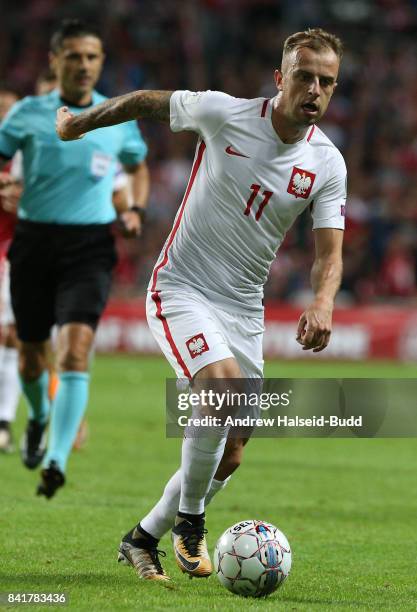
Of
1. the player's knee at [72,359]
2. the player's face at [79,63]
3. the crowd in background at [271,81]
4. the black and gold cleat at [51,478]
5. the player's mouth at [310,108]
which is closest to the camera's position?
the player's mouth at [310,108]

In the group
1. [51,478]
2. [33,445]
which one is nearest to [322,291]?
[51,478]

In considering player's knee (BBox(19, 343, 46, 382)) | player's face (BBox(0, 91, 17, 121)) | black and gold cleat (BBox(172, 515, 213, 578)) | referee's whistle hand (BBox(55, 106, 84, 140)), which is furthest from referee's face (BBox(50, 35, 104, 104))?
black and gold cleat (BBox(172, 515, 213, 578))

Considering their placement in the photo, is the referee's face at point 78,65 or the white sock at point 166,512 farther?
the referee's face at point 78,65

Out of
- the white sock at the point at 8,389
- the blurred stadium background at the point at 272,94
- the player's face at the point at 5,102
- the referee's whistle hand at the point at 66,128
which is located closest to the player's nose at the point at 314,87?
the referee's whistle hand at the point at 66,128

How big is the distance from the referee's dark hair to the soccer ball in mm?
3809

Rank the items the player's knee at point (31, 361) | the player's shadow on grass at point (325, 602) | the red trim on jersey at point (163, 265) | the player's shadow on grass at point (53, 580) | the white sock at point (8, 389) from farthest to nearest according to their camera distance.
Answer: the white sock at point (8, 389)
the player's knee at point (31, 361)
the red trim on jersey at point (163, 265)
the player's shadow on grass at point (53, 580)
the player's shadow on grass at point (325, 602)

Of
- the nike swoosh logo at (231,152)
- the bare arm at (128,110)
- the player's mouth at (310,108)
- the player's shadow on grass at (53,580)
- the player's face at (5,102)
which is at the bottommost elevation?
the player's shadow on grass at (53,580)

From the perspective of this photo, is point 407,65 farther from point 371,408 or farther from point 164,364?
point 371,408

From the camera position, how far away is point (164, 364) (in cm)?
1892

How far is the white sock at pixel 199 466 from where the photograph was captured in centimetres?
504

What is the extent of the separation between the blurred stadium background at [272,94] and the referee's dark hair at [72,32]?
33.8ft

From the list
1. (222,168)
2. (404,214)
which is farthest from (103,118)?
(404,214)

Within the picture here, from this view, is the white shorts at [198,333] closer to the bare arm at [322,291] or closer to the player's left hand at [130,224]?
the bare arm at [322,291]

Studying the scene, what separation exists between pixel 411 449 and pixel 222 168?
247 inches
